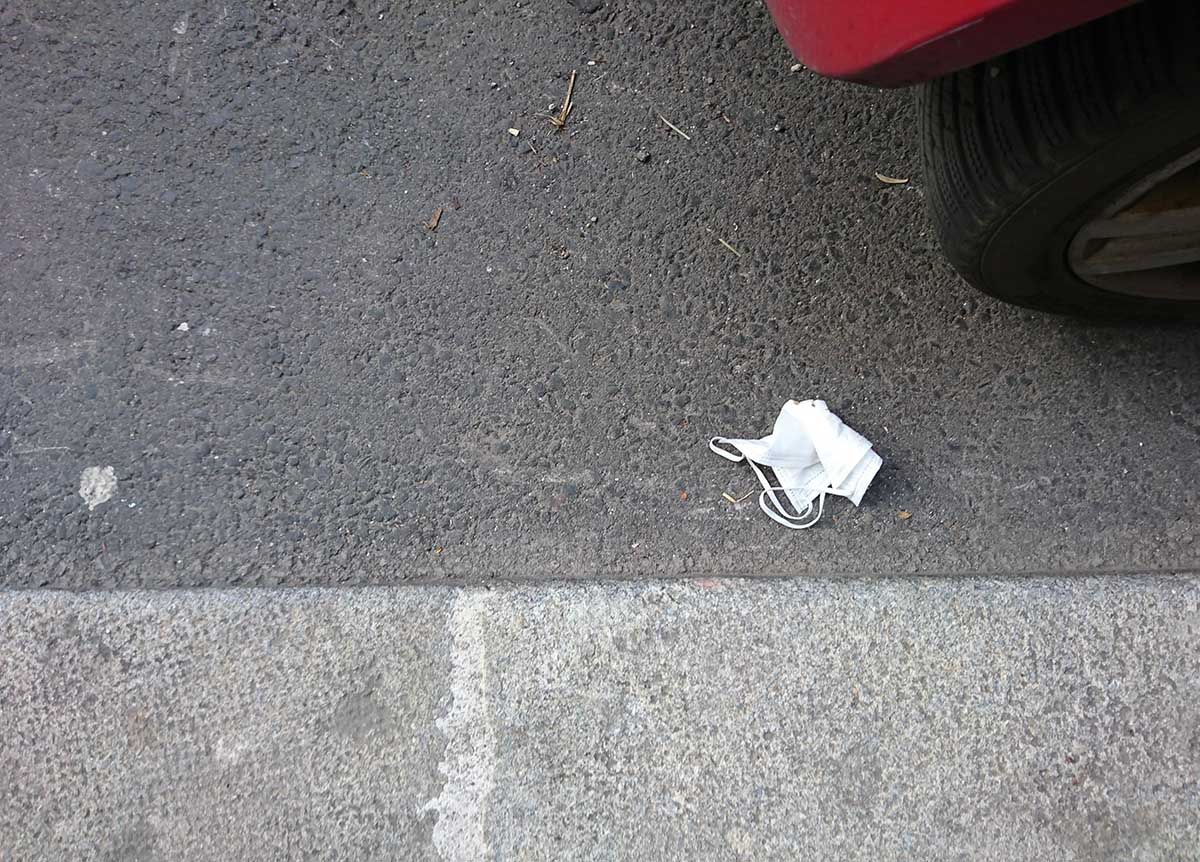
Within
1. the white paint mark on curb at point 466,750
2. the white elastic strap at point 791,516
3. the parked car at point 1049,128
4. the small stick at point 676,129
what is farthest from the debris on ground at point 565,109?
the white paint mark on curb at point 466,750

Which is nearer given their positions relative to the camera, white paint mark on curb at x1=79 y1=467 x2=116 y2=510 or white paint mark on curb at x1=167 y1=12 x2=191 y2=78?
white paint mark on curb at x1=79 y1=467 x2=116 y2=510

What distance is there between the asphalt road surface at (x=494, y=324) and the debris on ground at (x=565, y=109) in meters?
0.02

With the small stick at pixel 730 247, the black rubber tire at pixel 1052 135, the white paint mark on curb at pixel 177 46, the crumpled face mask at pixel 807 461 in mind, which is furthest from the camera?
the white paint mark on curb at pixel 177 46

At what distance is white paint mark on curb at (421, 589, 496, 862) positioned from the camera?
1.82 metres

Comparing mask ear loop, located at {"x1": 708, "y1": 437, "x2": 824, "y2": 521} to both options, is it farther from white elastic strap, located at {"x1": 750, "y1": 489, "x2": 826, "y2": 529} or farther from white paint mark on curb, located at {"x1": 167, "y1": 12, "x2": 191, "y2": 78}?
white paint mark on curb, located at {"x1": 167, "y1": 12, "x2": 191, "y2": 78}

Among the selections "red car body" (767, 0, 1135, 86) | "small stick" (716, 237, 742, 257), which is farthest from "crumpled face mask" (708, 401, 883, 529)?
"red car body" (767, 0, 1135, 86)

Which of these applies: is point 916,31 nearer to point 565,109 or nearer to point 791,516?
point 791,516

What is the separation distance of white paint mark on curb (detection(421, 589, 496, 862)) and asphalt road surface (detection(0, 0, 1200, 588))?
140 millimetres

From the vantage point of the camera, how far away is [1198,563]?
2002 millimetres

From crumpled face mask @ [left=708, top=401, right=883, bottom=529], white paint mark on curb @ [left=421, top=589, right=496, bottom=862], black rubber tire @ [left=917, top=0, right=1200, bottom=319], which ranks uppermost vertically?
black rubber tire @ [left=917, top=0, right=1200, bottom=319]

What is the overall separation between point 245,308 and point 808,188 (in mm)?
1439

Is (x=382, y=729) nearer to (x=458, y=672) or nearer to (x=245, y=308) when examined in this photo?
(x=458, y=672)

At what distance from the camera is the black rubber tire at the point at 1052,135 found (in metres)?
1.32

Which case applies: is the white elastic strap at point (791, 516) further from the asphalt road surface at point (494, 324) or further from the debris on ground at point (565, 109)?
the debris on ground at point (565, 109)
